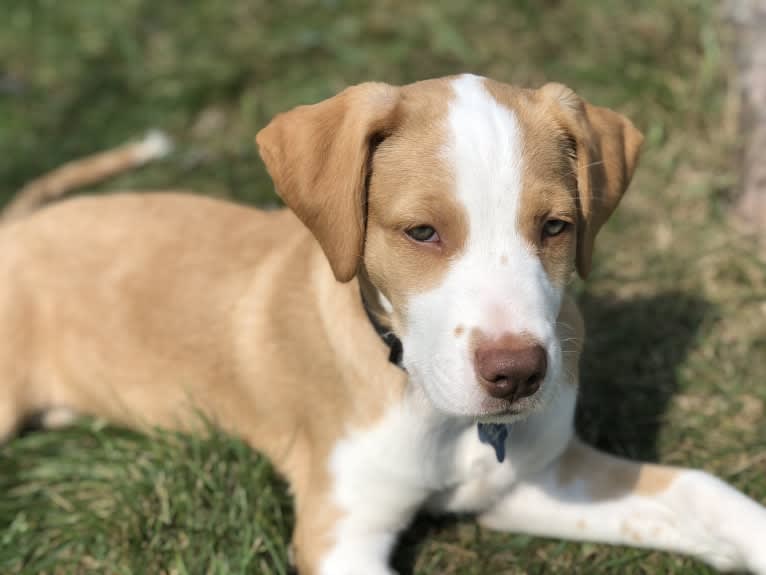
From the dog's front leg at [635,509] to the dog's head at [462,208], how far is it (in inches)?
41.3

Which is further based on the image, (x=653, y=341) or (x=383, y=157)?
(x=653, y=341)

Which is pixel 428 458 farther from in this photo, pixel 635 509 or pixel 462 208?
pixel 462 208

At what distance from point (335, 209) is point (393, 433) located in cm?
97

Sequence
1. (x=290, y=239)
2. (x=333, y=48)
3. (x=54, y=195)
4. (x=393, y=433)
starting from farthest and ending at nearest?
(x=333, y=48) → (x=54, y=195) → (x=290, y=239) → (x=393, y=433)

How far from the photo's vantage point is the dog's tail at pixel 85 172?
5895 mm

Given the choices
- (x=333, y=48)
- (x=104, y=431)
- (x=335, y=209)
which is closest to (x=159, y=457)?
(x=104, y=431)

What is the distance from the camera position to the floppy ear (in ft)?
10.9

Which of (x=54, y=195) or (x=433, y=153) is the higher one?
(x=433, y=153)

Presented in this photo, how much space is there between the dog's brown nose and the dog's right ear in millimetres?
601

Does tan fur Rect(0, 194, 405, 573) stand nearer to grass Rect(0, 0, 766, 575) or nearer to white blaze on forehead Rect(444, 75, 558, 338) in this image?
grass Rect(0, 0, 766, 575)

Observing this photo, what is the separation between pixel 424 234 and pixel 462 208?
0.57 feet

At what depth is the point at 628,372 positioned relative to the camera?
4910mm

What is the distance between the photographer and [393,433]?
143 inches

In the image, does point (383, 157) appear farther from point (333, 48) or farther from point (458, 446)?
point (333, 48)
